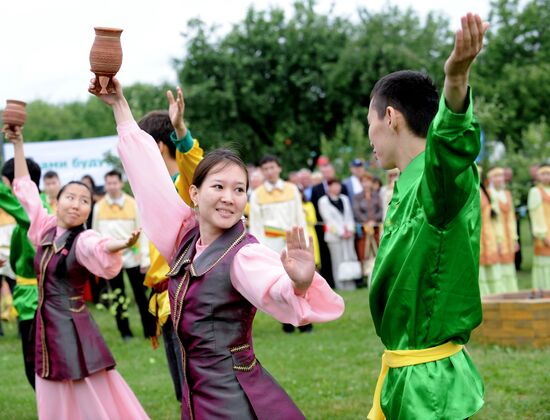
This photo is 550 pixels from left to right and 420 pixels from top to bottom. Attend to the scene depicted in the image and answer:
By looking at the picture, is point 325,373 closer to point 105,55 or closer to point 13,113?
point 13,113

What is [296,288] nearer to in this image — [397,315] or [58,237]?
[397,315]

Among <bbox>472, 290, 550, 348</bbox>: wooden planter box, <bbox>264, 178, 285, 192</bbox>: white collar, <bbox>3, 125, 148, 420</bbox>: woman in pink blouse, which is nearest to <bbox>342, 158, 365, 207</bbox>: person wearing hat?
<bbox>264, 178, 285, 192</bbox>: white collar

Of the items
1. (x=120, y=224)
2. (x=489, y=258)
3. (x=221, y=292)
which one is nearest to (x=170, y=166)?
(x=221, y=292)

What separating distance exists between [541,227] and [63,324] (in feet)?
25.2

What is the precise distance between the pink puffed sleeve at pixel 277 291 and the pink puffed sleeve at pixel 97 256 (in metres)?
2.12

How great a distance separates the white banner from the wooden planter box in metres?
8.52

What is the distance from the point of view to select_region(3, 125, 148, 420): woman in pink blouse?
211 inches

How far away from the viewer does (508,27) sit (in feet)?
99.5

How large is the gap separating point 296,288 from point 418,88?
88cm

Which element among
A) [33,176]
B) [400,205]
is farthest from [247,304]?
[33,176]

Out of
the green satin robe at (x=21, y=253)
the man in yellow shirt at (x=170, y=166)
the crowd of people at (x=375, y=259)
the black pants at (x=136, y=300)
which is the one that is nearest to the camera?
the crowd of people at (x=375, y=259)

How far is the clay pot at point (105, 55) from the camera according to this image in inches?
140

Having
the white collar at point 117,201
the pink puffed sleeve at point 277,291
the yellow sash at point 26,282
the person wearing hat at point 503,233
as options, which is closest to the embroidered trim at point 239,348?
the pink puffed sleeve at point 277,291

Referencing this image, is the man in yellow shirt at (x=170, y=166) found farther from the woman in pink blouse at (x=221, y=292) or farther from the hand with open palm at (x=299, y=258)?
the hand with open palm at (x=299, y=258)
